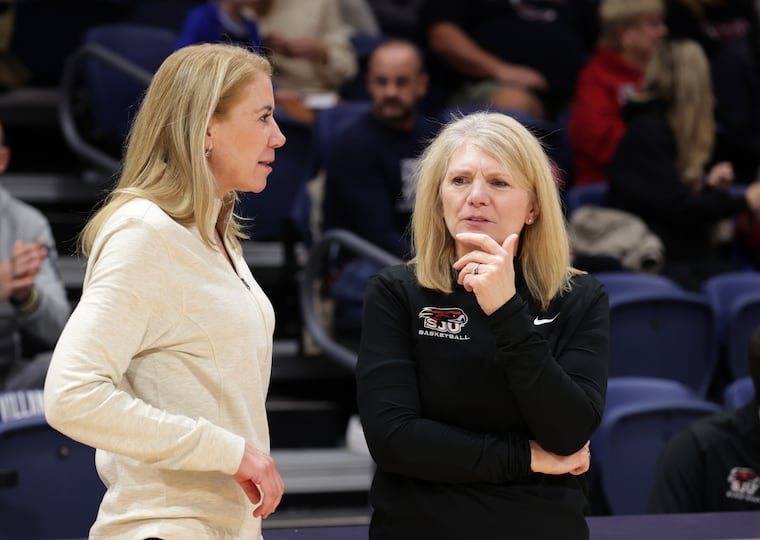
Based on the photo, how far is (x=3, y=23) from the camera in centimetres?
532

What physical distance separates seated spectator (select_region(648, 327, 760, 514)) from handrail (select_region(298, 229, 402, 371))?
1397 millimetres

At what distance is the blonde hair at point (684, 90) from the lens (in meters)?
4.97

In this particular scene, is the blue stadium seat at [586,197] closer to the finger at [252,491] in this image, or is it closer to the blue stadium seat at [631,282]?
the blue stadium seat at [631,282]

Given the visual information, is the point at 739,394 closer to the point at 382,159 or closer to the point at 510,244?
the point at 382,159

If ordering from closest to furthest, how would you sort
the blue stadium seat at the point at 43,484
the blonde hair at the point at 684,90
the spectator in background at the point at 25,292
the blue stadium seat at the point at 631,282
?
the blue stadium seat at the point at 43,484
the spectator in background at the point at 25,292
the blue stadium seat at the point at 631,282
the blonde hair at the point at 684,90

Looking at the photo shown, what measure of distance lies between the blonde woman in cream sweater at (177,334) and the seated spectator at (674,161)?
3415 mm

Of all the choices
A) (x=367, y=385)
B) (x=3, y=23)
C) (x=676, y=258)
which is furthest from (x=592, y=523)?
(x=3, y=23)

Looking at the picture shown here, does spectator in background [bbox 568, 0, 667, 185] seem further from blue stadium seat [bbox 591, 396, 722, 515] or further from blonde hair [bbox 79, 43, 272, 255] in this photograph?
blonde hair [bbox 79, 43, 272, 255]

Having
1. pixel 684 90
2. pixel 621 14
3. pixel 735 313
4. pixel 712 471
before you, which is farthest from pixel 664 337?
pixel 621 14

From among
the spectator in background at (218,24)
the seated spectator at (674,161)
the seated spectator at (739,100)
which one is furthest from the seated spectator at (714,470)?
the seated spectator at (739,100)

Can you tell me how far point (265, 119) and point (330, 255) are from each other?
9.55 ft

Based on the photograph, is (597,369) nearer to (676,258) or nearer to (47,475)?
(47,475)

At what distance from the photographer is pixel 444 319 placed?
1973 mm

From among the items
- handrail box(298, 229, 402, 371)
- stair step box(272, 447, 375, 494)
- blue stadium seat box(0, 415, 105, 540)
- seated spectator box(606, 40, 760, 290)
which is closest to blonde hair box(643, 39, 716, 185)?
seated spectator box(606, 40, 760, 290)
